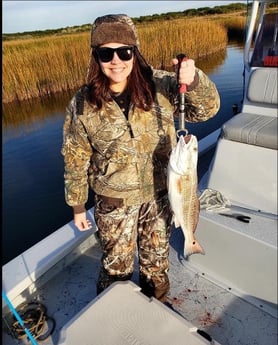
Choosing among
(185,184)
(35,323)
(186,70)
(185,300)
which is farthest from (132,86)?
(35,323)

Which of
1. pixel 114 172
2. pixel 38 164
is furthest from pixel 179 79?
pixel 38 164

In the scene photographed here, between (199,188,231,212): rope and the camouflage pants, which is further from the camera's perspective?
(199,188,231,212): rope

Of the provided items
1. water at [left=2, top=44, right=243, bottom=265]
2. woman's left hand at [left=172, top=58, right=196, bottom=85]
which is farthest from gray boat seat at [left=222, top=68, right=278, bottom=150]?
water at [left=2, top=44, right=243, bottom=265]

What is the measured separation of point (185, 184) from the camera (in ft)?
6.15

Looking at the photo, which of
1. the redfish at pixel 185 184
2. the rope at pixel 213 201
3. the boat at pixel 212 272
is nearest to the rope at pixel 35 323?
the boat at pixel 212 272

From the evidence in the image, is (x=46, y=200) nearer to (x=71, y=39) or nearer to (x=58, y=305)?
(x=58, y=305)

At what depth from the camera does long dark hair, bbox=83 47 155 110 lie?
75.5 inches

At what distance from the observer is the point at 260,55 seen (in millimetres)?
4059

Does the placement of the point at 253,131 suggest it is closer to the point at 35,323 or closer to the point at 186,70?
the point at 186,70

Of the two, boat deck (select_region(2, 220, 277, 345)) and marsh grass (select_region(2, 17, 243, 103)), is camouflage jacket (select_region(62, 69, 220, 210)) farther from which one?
marsh grass (select_region(2, 17, 243, 103))

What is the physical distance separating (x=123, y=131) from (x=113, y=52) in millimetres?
466

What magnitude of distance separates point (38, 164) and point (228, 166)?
6065 millimetres

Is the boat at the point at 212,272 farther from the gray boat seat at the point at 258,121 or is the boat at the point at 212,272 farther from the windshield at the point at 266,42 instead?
the windshield at the point at 266,42

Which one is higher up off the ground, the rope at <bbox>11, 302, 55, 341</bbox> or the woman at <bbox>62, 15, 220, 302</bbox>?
the woman at <bbox>62, 15, 220, 302</bbox>
